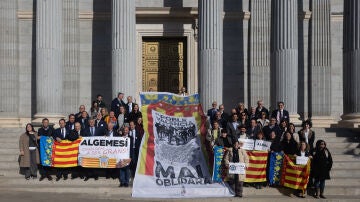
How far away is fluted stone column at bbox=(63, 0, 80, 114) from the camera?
29234mm

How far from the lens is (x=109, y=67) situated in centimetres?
2973

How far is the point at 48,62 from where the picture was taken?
2620 centimetres

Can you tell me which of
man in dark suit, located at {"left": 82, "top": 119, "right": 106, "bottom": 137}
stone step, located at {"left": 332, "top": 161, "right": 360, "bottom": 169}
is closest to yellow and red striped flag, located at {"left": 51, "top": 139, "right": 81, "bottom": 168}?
man in dark suit, located at {"left": 82, "top": 119, "right": 106, "bottom": 137}

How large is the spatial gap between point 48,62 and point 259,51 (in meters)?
8.98

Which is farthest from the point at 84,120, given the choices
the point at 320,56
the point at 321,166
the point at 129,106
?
the point at 320,56

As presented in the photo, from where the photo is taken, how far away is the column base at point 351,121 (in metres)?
26.0

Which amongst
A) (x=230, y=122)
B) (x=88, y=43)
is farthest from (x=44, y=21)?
(x=230, y=122)

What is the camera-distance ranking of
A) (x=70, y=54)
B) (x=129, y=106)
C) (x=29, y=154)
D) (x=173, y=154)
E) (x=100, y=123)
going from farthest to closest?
1. (x=70, y=54)
2. (x=129, y=106)
3. (x=100, y=123)
4. (x=29, y=154)
5. (x=173, y=154)

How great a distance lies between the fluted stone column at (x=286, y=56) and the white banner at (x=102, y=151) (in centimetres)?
764

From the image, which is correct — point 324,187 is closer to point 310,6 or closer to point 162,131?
point 162,131

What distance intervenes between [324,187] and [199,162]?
3.73 metres

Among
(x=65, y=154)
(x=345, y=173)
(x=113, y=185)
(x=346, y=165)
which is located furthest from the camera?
(x=346, y=165)

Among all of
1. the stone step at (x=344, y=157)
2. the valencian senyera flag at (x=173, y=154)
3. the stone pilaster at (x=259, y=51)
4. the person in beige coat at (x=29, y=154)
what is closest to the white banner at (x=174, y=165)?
the valencian senyera flag at (x=173, y=154)

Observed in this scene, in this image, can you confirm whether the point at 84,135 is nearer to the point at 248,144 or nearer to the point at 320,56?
the point at 248,144
